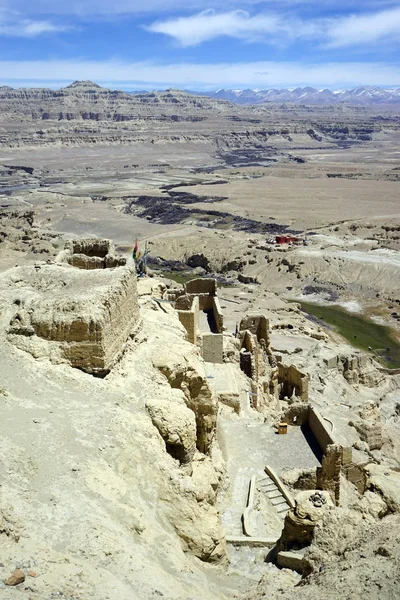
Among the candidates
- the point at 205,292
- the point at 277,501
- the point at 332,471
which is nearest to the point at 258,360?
the point at 205,292

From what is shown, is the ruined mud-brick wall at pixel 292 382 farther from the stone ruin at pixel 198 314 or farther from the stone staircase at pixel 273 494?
the stone staircase at pixel 273 494

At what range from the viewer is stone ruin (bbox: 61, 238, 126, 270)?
16.5m

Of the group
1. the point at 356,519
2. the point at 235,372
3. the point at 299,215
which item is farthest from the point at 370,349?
the point at 299,215

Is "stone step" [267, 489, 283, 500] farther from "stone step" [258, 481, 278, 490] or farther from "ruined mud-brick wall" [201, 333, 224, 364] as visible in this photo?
"ruined mud-brick wall" [201, 333, 224, 364]

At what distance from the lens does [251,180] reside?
11112 centimetres

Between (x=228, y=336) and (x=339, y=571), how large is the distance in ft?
48.2

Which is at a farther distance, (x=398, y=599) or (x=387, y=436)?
(x=387, y=436)

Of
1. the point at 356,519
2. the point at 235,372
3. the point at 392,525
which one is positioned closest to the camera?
the point at 392,525

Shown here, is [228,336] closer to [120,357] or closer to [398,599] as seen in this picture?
[120,357]

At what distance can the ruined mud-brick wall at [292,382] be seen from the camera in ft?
71.2

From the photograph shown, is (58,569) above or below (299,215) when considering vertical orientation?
above

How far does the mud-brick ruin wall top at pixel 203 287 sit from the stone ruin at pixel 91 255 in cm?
882

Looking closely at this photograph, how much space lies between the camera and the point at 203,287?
27.2 metres

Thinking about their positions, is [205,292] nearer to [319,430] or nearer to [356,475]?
[319,430]
